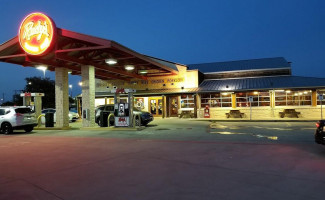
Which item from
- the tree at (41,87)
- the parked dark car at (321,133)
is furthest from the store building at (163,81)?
the tree at (41,87)

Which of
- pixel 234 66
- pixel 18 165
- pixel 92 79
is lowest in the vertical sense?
pixel 18 165

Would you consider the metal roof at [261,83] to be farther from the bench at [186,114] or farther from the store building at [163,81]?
the bench at [186,114]

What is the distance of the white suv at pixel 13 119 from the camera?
55.5ft

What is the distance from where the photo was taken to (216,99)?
92.9 ft

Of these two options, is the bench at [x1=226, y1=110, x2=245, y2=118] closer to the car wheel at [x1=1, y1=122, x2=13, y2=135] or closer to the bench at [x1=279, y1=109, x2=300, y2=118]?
the bench at [x1=279, y1=109, x2=300, y2=118]

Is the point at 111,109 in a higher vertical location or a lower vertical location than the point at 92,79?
lower

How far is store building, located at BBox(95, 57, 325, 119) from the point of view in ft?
84.7

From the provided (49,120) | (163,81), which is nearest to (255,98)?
(163,81)

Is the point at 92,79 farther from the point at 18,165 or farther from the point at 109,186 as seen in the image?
the point at 109,186

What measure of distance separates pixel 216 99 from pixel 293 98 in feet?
24.6

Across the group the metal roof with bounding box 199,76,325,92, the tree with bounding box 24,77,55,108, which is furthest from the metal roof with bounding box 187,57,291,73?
the tree with bounding box 24,77,55,108

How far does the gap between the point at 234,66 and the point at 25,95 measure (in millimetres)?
23713

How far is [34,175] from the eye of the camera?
670 cm

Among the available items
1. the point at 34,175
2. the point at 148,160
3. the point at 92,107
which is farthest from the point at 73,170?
the point at 92,107
